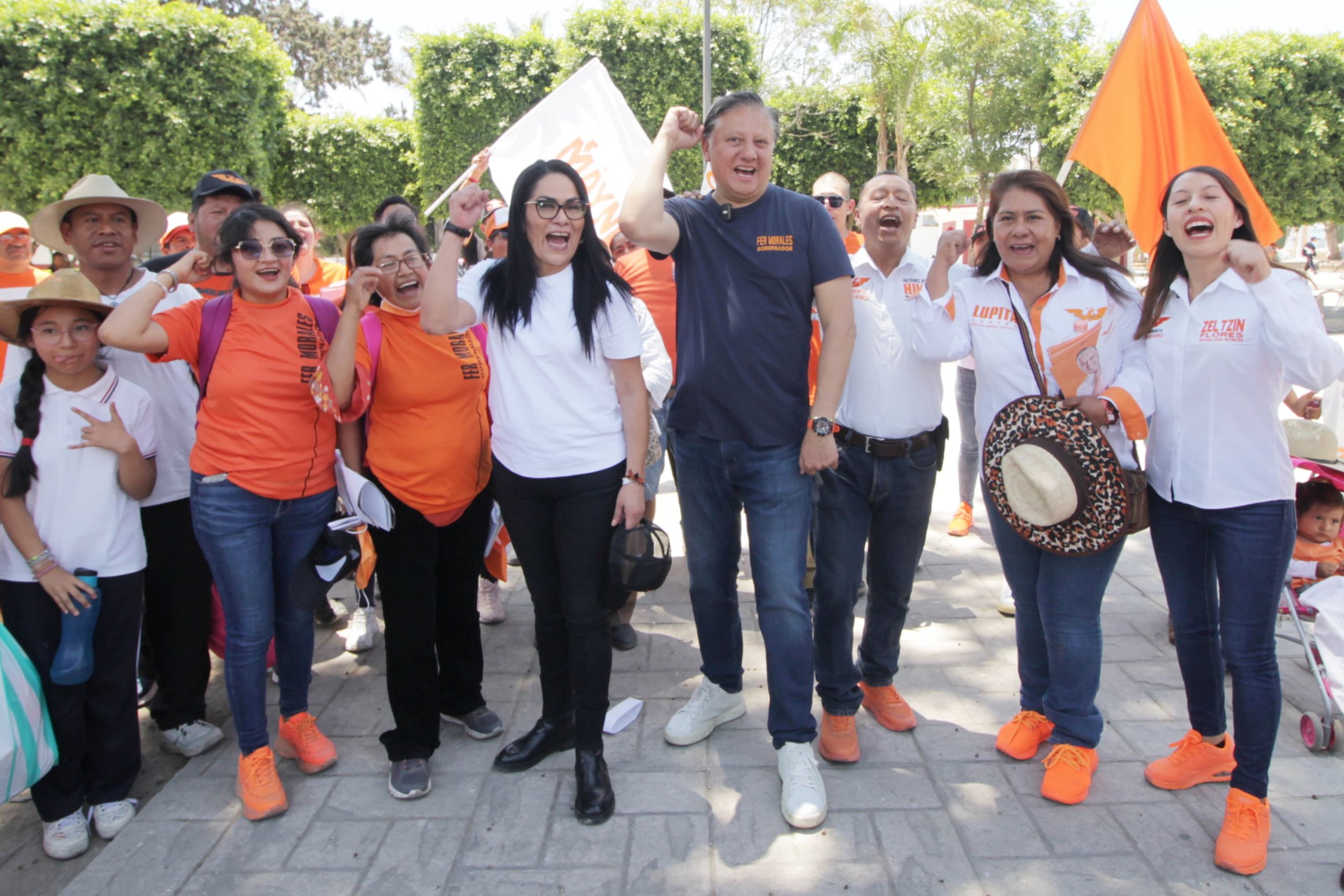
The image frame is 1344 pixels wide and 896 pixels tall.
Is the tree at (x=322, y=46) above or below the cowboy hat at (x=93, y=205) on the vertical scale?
above

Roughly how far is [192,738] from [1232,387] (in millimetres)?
3770

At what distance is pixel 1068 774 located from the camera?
112 inches

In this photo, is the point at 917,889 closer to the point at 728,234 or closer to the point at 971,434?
the point at 728,234

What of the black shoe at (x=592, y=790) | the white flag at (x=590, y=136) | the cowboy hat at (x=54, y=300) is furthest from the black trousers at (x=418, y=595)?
the white flag at (x=590, y=136)

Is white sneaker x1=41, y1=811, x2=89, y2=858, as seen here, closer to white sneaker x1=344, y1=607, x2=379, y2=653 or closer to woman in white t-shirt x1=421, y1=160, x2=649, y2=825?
white sneaker x1=344, y1=607, x2=379, y2=653

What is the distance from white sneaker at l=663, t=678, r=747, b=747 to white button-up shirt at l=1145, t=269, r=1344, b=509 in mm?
1724

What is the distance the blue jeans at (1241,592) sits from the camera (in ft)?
8.39

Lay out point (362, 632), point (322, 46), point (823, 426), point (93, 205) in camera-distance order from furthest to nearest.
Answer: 1. point (322, 46)
2. point (362, 632)
3. point (93, 205)
4. point (823, 426)

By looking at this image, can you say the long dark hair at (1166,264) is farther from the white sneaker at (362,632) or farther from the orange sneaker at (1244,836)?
the white sneaker at (362,632)

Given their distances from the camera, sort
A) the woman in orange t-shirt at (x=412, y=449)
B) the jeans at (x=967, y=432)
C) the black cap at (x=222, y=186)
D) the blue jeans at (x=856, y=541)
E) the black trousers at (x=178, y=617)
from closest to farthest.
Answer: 1. the woman in orange t-shirt at (x=412, y=449)
2. the blue jeans at (x=856, y=541)
3. the black trousers at (x=178, y=617)
4. the black cap at (x=222, y=186)
5. the jeans at (x=967, y=432)

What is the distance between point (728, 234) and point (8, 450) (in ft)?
7.71

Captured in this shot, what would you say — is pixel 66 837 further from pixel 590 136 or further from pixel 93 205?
pixel 590 136

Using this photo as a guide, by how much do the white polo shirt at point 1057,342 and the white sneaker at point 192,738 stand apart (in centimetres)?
299

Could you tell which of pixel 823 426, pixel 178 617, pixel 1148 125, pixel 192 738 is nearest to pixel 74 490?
pixel 178 617
